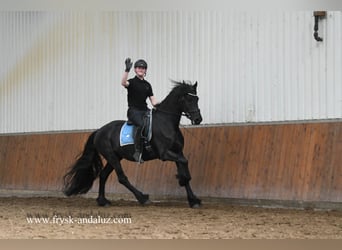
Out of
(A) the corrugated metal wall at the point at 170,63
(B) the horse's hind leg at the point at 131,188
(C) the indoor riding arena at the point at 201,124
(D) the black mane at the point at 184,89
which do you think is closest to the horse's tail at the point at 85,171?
(C) the indoor riding arena at the point at 201,124

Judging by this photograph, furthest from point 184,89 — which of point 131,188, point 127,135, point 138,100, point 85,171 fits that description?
point 85,171

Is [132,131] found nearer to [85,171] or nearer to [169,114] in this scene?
[169,114]

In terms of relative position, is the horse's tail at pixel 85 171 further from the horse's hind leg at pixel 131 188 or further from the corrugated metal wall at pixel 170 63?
the corrugated metal wall at pixel 170 63

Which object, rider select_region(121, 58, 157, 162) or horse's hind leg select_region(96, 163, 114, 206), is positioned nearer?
rider select_region(121, 58, 157, 162)

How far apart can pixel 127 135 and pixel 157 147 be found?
0.60 m

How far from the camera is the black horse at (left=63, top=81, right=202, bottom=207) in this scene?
9672 mm

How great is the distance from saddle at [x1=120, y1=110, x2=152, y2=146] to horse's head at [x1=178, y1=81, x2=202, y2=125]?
556 mm

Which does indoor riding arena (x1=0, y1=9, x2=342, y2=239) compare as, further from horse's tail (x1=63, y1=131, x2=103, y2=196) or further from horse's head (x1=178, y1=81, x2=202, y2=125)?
horse's head (x1=178, y1=81, x2=202, y2=125)

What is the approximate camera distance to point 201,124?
1166 cm

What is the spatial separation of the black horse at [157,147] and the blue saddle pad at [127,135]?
8 cm

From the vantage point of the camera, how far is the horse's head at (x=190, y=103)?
955 cm

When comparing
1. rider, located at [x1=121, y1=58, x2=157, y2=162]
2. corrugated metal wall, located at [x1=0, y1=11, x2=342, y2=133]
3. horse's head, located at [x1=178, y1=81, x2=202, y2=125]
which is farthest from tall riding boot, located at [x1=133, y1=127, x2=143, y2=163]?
corrugated metal wall, located at [x1=0, y1=11, x2=342, y2=133]
